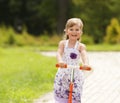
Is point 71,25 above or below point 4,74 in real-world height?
above

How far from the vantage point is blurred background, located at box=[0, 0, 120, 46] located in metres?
32.3

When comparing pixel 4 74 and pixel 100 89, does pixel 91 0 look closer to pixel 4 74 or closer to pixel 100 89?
pixel 4 74

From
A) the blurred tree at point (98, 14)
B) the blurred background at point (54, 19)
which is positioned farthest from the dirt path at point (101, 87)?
the blurred tree at point (98, 14)

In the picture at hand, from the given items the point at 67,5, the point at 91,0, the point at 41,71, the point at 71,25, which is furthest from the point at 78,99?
the point at 67,5

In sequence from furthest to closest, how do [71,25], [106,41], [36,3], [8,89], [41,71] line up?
[36,3] → [106,41] → [41,71] → [8,89] → [71,25]

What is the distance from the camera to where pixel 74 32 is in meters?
6.92

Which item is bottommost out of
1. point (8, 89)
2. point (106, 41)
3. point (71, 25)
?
point (106, 41)

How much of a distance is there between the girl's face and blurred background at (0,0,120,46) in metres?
23.6

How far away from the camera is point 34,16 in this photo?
46688 millimetres

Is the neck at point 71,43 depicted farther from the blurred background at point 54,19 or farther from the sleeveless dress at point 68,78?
the blurred background at point 54,19

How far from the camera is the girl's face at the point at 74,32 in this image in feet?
22.7

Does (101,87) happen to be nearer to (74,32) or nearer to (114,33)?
(74,32)

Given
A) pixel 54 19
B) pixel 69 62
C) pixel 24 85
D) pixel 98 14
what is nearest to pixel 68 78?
pixel 69 62

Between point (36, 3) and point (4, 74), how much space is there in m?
31.8
